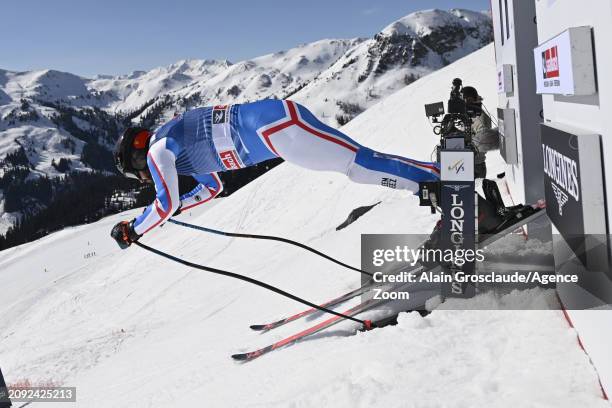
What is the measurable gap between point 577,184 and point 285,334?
3447 millimetres

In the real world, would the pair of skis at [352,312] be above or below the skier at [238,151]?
below

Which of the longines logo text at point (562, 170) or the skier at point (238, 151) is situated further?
the skier at point (238, 151)

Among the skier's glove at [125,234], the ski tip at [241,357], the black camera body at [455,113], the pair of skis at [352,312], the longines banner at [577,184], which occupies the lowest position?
the ski tip at [241,357]

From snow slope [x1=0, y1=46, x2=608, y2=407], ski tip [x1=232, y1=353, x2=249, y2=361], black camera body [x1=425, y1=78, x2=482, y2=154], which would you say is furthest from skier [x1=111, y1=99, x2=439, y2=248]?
black camera body [x1=425, y1=78, x2=482, y2=154]

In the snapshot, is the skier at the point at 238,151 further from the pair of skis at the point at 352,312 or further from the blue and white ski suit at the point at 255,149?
the pair of skis at the point at 352,312

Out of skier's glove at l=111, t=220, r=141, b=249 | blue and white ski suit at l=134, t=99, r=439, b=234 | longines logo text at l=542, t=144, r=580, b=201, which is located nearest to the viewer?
longines logo text at l=542, t=144, r=580, b=201

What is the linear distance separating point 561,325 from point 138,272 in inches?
592

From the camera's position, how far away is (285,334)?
530 cm

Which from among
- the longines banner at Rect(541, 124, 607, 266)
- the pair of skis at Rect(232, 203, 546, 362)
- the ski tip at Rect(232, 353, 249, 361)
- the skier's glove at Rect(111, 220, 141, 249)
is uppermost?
the longines banner at Rect(541, 124, 607, 266)

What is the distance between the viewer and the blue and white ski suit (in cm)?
471

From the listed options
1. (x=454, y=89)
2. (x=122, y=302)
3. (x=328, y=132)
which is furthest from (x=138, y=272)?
(x=328, y=132)

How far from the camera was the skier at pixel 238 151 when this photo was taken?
15.6 feet

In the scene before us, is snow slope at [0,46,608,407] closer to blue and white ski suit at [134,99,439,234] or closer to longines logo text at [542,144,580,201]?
longines logo text at [542,144,580,201]

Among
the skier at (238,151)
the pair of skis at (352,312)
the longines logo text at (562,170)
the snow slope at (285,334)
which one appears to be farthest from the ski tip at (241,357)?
the longines logo text at (562,170)
